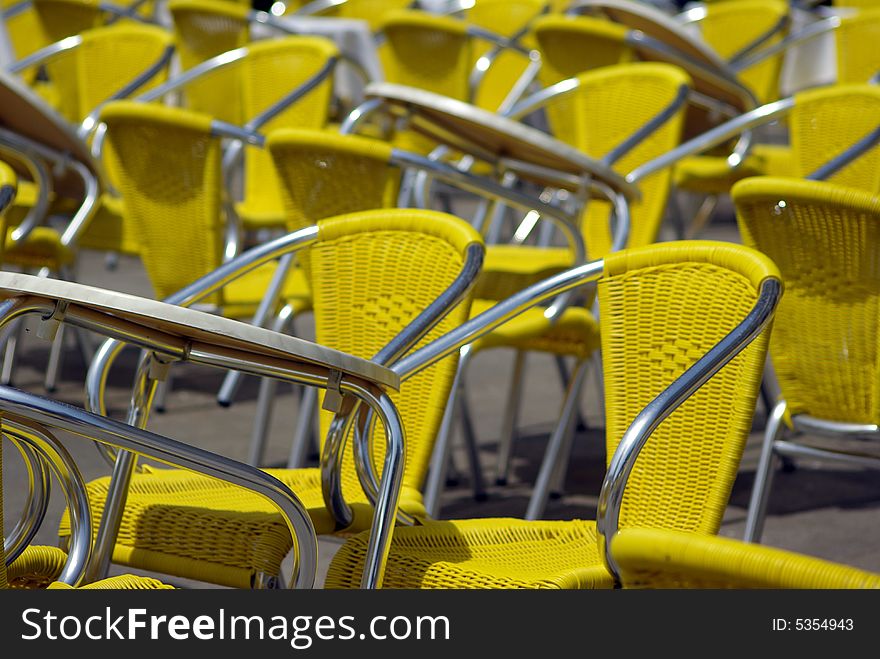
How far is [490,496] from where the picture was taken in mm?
3395

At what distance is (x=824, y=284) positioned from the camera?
224 cm

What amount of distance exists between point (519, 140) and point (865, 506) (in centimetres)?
129

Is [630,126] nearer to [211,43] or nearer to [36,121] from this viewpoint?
[36,121]

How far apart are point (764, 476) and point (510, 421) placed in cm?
116

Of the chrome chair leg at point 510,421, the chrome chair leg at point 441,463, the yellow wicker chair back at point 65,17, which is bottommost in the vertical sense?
the chrome chair leg at point 441,463

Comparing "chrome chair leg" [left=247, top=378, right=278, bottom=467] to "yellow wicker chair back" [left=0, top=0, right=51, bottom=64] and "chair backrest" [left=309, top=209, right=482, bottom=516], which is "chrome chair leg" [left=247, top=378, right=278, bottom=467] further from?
"yellow wicker chair back" [left=0, top=0, right=51, bottom=64]

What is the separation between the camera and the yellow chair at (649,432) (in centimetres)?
168

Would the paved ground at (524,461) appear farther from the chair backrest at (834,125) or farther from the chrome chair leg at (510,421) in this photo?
the chair backrest at (834,125)

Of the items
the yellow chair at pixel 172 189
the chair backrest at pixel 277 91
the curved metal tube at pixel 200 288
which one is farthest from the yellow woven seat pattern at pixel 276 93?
the curved metal tube at pixel 200 288

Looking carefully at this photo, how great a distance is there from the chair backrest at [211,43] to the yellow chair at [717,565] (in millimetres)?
4059
